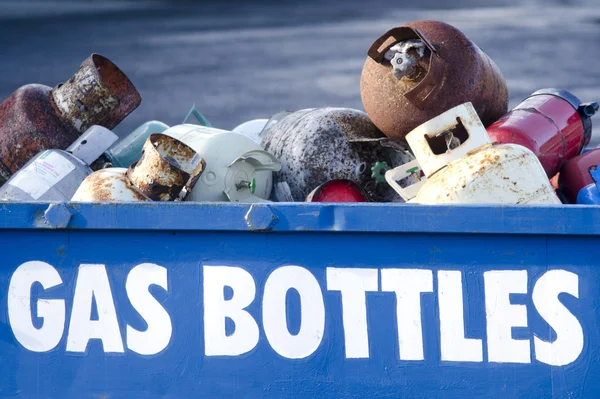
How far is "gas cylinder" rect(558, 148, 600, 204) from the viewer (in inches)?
99.3

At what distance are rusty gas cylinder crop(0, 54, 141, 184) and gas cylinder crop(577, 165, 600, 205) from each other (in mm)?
1569

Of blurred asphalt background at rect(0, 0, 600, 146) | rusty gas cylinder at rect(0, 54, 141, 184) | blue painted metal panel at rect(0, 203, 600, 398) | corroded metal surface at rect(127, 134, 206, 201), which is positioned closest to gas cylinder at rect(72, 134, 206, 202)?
corroded metal surface at rect(127, 134, 206, 201)

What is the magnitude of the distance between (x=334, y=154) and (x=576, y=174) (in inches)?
28.7

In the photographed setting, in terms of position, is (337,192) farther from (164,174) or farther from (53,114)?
(53,114)

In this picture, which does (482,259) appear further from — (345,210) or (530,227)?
(345,210)

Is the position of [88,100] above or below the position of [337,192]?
above

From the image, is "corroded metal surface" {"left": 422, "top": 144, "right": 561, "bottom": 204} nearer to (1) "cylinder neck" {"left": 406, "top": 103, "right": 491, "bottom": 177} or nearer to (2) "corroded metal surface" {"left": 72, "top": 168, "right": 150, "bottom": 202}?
(1) "cylinder neck" {"left": 406, "top": 103, "right": 491, "bottom": 177}

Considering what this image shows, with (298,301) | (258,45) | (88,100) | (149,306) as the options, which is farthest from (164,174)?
(258,45)

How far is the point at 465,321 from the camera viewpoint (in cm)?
200

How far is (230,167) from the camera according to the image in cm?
265

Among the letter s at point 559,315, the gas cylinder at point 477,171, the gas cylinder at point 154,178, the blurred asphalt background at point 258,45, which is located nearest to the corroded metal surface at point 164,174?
the gas cylinder at point 154,178

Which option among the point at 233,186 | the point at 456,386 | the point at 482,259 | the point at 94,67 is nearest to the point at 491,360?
the point at 456,386

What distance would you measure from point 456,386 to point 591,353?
304 millimetres

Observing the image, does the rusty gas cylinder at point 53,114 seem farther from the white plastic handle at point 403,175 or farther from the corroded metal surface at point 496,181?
the corroded metal surface at point 496,181
